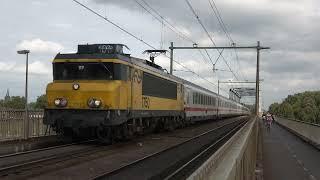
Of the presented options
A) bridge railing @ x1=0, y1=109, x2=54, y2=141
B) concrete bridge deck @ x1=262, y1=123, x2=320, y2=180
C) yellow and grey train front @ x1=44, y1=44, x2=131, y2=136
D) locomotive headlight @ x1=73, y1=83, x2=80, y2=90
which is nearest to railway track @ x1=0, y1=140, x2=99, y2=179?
yellow and grey train front @ x1=44, y1=44, x2=131, y2=136

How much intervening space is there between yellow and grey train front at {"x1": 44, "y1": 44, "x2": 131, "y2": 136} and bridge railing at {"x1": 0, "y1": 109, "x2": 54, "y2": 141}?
5.92 ft

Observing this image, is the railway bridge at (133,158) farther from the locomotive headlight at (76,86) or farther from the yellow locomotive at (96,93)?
the locomotive headlight at (76,86)

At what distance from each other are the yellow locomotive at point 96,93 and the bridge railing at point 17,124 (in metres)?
1.79

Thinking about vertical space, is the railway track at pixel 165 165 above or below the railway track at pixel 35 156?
below

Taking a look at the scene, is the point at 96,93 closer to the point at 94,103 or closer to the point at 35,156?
the point at 94,103

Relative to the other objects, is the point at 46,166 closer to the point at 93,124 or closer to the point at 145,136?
the point at 93,124

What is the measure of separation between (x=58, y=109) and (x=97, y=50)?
2.93 meters

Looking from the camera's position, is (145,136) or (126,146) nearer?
(126,146)

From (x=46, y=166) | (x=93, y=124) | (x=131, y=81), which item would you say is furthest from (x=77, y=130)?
A: (x=46, y=166)

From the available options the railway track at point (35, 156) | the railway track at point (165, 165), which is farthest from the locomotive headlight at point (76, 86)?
the railway track at point (165, 165)

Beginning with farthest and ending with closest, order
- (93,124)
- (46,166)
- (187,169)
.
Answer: (93,124), (187,169), (46,166)

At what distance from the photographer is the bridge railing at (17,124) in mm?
21328

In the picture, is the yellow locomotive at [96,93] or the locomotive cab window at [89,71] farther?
the locomotive cab window at [89,71]

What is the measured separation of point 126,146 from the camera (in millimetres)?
21125
